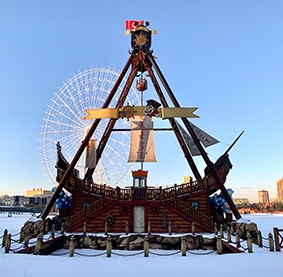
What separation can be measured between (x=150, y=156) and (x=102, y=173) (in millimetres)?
5574

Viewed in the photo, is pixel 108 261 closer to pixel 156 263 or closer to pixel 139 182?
pixel 156 263

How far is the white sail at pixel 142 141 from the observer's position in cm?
2814

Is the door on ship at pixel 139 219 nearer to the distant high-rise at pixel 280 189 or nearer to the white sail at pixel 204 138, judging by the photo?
the white sail at pixel 204 138

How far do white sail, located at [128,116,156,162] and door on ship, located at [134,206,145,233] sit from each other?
7593 mm

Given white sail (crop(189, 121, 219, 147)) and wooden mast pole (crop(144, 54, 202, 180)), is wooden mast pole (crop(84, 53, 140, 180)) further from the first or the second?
white sail (crop(189, 121, 219, 147))

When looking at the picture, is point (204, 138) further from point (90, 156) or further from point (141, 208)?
point (90, 156)

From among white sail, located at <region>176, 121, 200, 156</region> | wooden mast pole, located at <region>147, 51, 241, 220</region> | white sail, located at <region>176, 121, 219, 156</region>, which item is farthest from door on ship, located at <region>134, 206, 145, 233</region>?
white sail, located at <region>176, 121, 219, 156</region>

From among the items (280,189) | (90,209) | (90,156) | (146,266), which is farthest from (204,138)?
(280,189)

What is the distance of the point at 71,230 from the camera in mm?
20062

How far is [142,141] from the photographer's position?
28.7 metres

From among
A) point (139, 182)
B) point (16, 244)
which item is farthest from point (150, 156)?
point (16, 244)

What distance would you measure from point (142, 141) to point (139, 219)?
32.0 ft

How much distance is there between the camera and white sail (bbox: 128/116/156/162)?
92.3 feet

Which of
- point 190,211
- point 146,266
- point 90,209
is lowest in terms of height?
point 146,266
